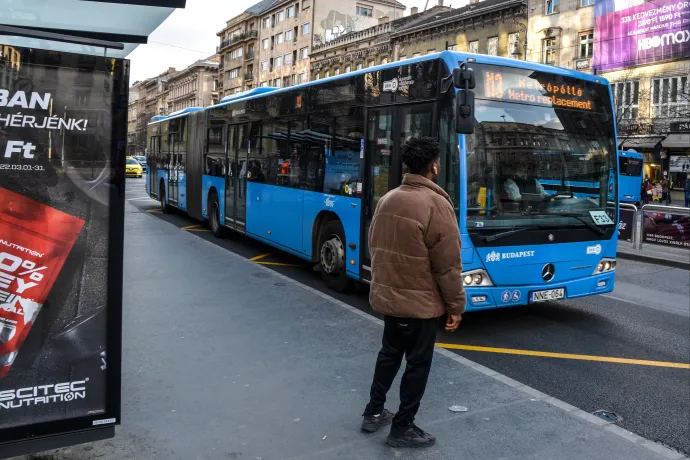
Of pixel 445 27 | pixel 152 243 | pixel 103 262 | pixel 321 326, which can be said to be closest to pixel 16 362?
pixel 103 262

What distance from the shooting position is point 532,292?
22.0 feet

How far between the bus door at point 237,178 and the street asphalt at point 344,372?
320 cm

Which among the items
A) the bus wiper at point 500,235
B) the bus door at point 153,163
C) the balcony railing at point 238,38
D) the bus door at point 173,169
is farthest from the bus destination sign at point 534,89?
the balcony railing at point 238,38

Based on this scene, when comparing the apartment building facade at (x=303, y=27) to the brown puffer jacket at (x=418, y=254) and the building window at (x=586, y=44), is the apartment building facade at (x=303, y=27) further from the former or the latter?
the brown puffer jacket at (x=418, y=254)

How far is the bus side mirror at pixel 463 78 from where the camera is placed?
6043 millimetres

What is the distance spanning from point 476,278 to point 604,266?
1.97 m

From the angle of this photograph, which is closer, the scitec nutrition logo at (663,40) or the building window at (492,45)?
the scitec nutrition logo at (663,40)

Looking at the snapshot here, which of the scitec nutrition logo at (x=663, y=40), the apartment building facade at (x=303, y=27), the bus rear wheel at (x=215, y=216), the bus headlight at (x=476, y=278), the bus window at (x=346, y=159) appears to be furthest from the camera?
the apartment building facade at (x=303, y=27)

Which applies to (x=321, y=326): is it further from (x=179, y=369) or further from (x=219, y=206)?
(x=219, y=206)

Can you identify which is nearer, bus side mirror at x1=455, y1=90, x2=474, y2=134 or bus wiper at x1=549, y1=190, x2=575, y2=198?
bus side mirror at x1=455, y1=90, x2=474, y2=134


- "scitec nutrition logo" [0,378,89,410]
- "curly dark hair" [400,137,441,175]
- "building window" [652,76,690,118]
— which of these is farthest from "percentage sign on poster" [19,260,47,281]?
"building window" [652,76,690,118]

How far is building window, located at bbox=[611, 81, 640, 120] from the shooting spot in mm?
36844

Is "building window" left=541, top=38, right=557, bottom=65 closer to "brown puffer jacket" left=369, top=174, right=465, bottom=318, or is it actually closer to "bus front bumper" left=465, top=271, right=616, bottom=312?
"bus front bumper" left=465, top=271, right=616, bottom=312

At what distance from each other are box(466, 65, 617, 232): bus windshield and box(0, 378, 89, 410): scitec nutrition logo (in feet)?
13.8
